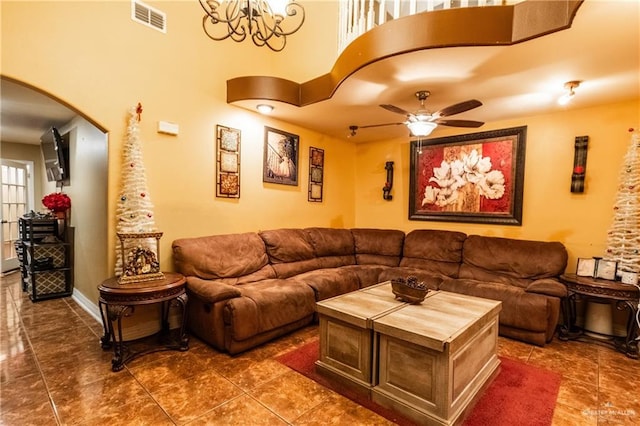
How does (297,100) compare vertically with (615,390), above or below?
above

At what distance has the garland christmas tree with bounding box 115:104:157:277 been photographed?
2.77 m

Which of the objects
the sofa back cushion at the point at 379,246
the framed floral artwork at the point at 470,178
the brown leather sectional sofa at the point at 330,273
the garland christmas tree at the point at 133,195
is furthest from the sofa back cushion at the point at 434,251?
the garland christmas tree at the point at 133,195

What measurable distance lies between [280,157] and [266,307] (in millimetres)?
2241

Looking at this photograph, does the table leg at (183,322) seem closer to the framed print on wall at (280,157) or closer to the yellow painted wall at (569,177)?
the framed print on wall at (280,157)

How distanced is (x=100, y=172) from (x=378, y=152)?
13.1 feet

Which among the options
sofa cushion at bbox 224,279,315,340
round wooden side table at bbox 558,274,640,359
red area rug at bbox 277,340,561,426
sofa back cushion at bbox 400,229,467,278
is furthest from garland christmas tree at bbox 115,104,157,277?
round wooden side table at bbox 558,274,640,359

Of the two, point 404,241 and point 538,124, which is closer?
point 538,124

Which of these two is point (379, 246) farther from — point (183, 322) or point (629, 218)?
point (183, 322)

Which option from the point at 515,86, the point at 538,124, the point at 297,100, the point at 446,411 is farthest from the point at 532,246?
the point at 297,100

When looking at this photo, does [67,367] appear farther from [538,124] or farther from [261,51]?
[538,124]

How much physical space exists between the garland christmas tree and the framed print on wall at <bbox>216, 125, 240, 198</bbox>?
89cm

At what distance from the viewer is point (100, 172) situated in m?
3.15

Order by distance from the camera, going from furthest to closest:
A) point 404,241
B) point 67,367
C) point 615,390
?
point 404,241, point 67,367, point 615,390

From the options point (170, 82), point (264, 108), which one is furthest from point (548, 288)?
point (170, 82)
